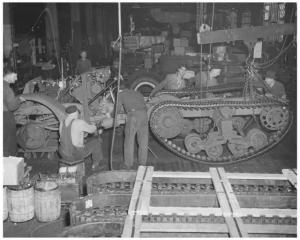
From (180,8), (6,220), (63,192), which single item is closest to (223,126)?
(63,192)

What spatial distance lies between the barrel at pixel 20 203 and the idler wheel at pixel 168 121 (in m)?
3.27

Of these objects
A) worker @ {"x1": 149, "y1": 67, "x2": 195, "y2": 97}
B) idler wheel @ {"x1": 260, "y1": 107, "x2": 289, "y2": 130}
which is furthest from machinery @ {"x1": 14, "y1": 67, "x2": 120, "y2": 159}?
idler wheel @ {"x1": 260, "y1": 107, "x2": 289, "y2": 130}

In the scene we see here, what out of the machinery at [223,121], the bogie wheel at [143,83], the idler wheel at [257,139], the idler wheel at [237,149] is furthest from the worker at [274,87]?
the bogie wheel at [143,83]

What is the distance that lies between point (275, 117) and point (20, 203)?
550 cm

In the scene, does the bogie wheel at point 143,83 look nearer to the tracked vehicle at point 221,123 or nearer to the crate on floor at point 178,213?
the tracked vehicle at point 221,123

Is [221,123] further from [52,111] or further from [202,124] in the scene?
[52,111]

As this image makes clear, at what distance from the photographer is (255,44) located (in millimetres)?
7988

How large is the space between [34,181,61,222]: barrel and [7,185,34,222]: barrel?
0.27 ft

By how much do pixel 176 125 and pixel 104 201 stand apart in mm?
3620

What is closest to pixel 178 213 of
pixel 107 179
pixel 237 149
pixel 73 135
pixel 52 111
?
pixel 107 179

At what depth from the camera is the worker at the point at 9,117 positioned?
302 inches

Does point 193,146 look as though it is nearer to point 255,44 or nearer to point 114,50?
point 255,44

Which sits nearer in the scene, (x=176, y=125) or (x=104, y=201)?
(x=104, y=201)

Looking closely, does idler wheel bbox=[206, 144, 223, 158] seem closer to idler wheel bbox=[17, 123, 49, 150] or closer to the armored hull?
the armored hull
